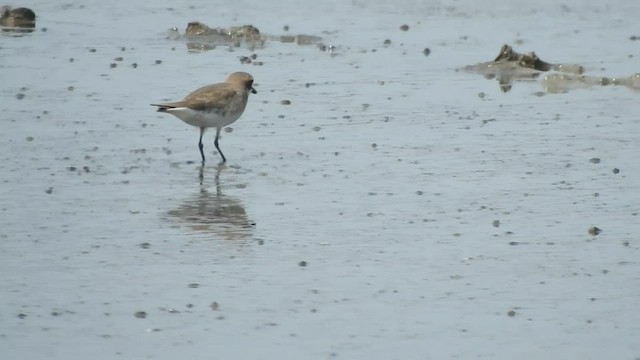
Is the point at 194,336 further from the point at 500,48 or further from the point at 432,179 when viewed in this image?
the point at 500,48

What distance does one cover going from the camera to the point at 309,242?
10.5 meters

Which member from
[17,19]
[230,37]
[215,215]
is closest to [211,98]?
[215,215]

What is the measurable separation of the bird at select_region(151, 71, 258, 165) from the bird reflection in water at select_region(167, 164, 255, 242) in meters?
1.49

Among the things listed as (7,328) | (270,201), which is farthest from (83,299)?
(270,201)

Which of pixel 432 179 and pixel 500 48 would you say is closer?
pixel 432 179

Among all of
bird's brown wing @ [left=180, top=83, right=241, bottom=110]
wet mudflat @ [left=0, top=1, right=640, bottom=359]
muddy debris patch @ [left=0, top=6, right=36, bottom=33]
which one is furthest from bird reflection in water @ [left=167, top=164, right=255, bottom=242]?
muddy debris patch @ [left=0, top=6, right=36, bottom=33]

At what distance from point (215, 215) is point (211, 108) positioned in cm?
256

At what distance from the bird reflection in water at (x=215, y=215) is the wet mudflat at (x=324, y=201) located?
31 millimetres

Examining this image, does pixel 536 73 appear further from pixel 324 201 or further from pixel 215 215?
pixel 215 215

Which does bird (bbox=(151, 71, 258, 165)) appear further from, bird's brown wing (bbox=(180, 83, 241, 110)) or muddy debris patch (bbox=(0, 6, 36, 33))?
muddy debris patch (bbox=(0, 6, 36, 33))

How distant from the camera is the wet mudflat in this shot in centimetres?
876

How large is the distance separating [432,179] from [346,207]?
113 centimetres

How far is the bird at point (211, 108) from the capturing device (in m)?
13.5

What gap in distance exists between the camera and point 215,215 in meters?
11.3
